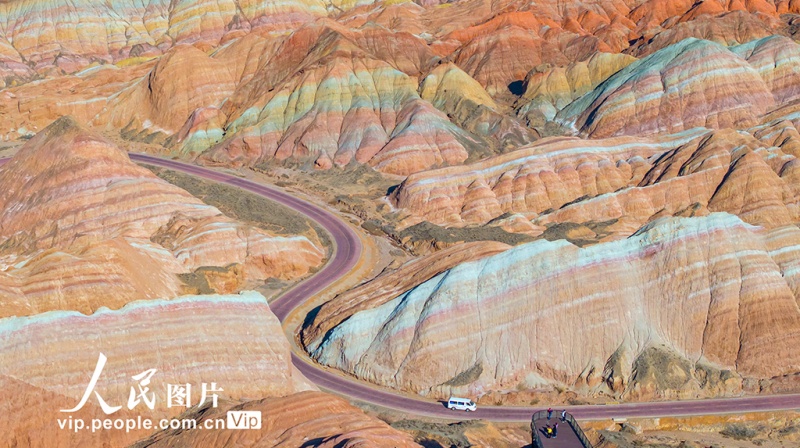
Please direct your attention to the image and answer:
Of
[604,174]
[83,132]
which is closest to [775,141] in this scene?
[604,174]

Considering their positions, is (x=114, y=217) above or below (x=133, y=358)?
below

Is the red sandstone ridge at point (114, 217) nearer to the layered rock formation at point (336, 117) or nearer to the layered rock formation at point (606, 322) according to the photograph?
the layered rock formation at point (606, 322)

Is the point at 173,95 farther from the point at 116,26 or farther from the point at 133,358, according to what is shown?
the point at 133,358

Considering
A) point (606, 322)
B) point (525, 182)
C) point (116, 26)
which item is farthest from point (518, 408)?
point (116, 26)

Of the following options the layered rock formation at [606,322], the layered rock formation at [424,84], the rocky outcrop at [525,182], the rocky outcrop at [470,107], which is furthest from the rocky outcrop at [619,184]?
the layered rock formation at [606,322]

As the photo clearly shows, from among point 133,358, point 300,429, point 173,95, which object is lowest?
point 173,95
